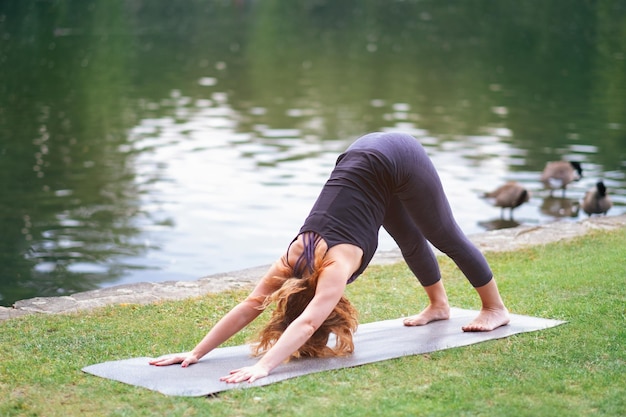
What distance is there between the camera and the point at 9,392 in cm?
548

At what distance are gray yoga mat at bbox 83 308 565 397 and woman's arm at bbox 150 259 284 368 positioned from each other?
6 cm

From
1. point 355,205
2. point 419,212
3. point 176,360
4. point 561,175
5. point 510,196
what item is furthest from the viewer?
point 561,175

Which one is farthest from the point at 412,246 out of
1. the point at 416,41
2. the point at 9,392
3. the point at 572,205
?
the point at 416,41

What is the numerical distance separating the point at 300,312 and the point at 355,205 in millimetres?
744

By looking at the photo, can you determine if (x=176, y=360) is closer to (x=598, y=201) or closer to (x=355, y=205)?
(x=355, y=205)

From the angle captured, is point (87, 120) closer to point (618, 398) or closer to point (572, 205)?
point (572, 205)

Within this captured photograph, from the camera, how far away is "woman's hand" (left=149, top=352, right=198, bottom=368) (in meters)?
5.89

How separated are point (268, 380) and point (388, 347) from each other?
1.01 m

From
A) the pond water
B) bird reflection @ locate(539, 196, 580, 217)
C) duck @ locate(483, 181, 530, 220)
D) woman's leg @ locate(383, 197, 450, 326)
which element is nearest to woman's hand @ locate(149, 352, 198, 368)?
woman's leg @ locate(383, 197, 450, 326)

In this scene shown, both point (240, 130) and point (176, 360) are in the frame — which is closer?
point (176, 360)

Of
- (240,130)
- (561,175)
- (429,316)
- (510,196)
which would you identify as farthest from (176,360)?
(240,130)

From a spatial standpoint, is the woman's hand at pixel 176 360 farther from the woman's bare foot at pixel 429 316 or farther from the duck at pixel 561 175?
the duck at pixel 561 175

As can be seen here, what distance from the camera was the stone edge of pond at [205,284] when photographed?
312 inches

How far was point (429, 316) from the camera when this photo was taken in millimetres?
6949
